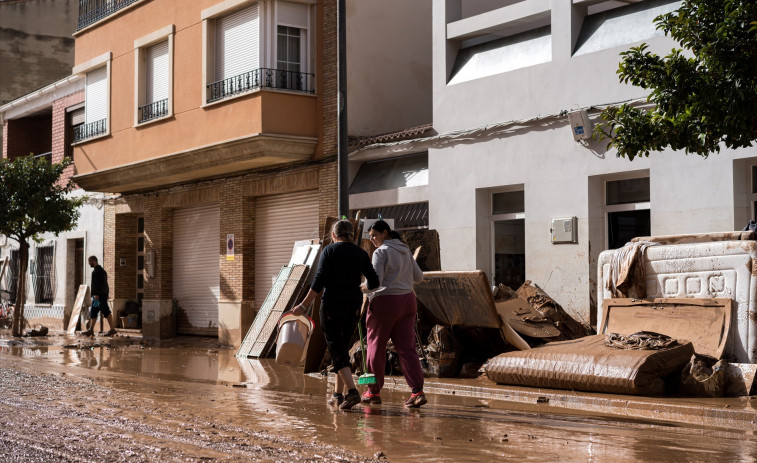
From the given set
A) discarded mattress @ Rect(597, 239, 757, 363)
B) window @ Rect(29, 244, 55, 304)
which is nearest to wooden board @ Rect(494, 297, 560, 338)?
discarded mattress @ Rect(597, 239, 757, 363)

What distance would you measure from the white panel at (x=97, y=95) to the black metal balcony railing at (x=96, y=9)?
1.35 meters

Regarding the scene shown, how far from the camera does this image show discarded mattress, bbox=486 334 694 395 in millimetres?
10188

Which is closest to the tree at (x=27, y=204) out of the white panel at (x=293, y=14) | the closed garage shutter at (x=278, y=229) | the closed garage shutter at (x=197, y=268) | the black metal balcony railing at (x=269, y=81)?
the closed garage shutter at (x=197, y=268)

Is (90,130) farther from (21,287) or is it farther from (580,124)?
(580,124)

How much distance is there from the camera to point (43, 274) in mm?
30766

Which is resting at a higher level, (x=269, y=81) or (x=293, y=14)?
(x=293, y=14)

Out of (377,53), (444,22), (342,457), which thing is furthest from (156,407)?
(377,53)

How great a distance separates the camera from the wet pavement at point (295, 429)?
699 cm

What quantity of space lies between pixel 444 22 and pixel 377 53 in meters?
2.76

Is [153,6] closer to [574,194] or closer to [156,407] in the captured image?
[574,194]

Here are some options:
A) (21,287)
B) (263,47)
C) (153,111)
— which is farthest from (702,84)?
(21,287)

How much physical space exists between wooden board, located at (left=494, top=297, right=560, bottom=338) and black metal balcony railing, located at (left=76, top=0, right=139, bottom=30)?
48.8 ft

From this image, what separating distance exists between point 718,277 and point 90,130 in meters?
19.1

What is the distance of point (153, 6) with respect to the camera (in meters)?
23.4
